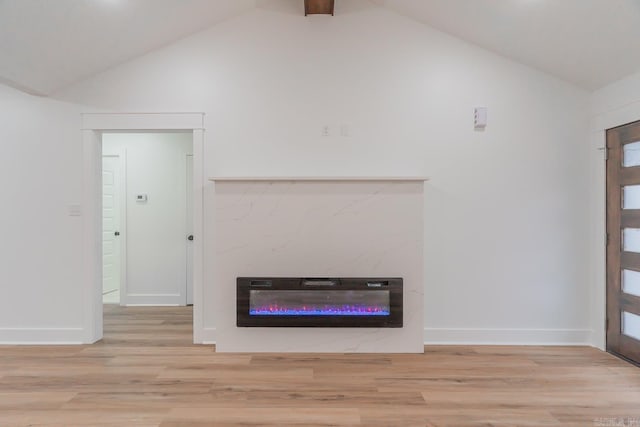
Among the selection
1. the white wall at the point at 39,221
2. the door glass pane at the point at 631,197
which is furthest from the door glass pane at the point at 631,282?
the white wall at the point at 39,221

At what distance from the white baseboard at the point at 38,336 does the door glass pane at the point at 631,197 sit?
489cm

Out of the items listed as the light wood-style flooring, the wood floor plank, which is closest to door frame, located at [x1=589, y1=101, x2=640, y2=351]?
the light wood-style flooring

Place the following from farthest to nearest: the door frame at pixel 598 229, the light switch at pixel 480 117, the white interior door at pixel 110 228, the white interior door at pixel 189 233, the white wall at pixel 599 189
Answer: the white interior door at pixel 110 228
the white interior door at pixel 189 233
the light switch at pixel 480 117
the door frame at pixel 598 229
the white wall at pixel 599 189

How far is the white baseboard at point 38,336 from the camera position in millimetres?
3516

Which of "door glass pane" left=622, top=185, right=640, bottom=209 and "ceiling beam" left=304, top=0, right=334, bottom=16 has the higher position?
"ceiling beam" left=304, top=0, right=334, bottom=16

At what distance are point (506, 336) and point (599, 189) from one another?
155 cm

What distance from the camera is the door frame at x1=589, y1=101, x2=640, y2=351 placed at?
11.0ft

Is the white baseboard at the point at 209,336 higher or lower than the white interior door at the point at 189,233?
lower

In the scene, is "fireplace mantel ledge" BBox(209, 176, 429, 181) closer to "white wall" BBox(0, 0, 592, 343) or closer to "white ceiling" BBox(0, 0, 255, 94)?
"white wall" BBox(0, 0, 592, 343)

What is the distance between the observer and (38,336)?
3.52m

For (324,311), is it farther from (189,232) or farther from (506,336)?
(189,232)

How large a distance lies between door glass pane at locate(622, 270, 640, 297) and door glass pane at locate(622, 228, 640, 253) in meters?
0.19

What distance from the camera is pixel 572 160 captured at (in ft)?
11.5

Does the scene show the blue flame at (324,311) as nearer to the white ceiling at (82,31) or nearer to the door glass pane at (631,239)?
the door glass pane at (631,239)
